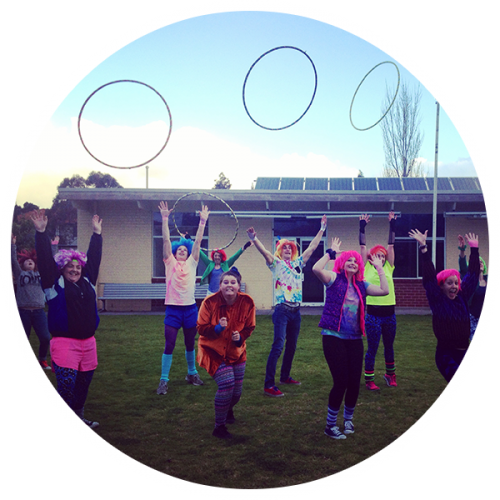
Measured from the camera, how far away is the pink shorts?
144 inches

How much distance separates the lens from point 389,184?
5879 millimetres

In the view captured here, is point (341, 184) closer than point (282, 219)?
No

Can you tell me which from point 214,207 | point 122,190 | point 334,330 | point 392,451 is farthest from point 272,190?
point 392,451

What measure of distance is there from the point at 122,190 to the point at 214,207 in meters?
1.10

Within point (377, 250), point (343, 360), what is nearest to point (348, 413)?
point (343, 360)

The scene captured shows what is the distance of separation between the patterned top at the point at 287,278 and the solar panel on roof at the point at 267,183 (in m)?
1.05

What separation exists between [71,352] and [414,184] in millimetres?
4097

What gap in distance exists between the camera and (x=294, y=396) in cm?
456

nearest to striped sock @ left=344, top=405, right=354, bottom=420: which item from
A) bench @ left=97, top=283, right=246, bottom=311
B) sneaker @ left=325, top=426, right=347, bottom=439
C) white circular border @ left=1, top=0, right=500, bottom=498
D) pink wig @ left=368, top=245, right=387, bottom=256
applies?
sneaker @ left=325, top=426, right=347, bottom=439

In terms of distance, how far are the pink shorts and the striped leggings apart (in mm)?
954

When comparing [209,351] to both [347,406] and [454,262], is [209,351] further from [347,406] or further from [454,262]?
[454,262]

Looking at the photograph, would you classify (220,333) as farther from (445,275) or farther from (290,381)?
(445,275)

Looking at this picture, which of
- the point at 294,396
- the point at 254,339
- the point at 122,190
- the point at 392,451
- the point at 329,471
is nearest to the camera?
the point at 329,471

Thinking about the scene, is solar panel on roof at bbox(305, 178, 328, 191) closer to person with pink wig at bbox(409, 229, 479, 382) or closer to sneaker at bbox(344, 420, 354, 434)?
person with pink wig at bbox(409, 229, 479, 382)
